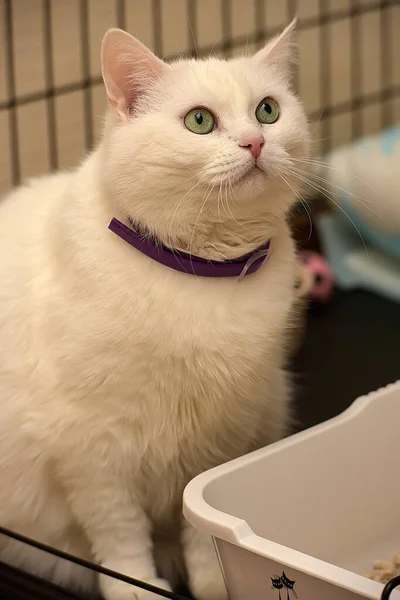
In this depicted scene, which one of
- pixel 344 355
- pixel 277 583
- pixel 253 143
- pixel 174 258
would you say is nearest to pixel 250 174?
pixel 253 143

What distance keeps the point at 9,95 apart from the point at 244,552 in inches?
47.4

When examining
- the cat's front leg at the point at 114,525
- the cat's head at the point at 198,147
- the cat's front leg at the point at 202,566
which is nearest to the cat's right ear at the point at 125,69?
the cat's head at the point at 198,147

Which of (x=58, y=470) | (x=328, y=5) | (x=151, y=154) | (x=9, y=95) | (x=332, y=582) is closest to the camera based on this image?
(x=332, y=582)

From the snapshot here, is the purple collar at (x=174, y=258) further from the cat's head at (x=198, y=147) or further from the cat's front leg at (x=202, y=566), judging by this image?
the cat's front leg at (x=202, y=566)

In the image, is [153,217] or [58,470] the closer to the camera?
[153,217]

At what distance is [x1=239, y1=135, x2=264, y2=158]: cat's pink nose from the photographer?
3.40 ft

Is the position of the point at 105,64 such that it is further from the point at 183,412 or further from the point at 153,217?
the point at 183,412

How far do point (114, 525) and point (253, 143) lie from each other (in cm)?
54

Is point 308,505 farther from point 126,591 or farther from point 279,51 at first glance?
point 279,51

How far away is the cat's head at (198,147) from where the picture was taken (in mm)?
1050

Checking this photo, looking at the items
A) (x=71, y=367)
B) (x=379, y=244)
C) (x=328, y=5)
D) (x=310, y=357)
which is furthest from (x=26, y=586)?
(x=328, y=5)

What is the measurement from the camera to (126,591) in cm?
122

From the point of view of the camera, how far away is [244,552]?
3.35 ft

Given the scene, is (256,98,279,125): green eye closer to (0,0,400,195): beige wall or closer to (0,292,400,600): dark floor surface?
(0,0,400,195): beige wall
